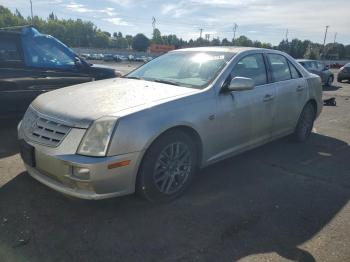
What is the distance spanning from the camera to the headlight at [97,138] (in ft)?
10.1

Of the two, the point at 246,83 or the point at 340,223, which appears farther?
the point at 246,83

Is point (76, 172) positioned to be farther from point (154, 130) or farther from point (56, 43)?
point (56, 43)

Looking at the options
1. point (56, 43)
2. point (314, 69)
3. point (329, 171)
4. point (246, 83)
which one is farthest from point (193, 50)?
point (314, 69)

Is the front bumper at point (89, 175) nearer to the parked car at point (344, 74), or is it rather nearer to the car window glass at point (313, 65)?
the car window glass at point (313, 65)

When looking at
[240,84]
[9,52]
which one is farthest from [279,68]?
[9,52]

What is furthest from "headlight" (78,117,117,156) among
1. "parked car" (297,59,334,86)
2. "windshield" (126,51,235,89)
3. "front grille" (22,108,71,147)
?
"parked car" (297,59,334,86)

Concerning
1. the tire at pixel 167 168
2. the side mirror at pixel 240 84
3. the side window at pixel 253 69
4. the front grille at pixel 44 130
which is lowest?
the tire at pixel 167 168

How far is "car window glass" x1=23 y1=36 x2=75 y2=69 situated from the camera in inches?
261

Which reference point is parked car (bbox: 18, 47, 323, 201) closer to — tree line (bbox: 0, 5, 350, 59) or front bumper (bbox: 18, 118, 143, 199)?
front bumper (bbox: 18, 118, 143, 199)

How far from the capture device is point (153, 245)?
2.94 meters

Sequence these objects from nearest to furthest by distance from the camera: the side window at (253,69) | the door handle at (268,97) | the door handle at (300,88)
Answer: the side window at (253,69), the door handle at (268,97), the door handle at (300,88)

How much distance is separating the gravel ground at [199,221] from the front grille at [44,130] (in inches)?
27.1

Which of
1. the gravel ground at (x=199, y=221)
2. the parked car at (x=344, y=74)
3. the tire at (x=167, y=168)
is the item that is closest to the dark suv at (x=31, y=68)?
the gravel ground at (x=199, y=221)

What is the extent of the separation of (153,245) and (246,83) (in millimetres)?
2114
